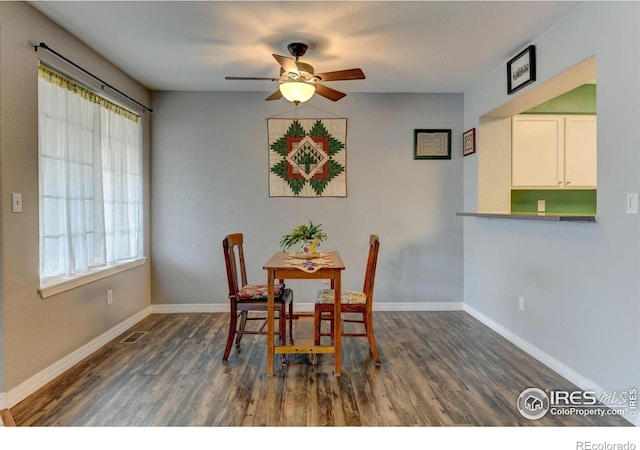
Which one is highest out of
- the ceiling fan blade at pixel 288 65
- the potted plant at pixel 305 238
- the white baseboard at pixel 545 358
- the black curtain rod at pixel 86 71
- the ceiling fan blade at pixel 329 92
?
the black curtain rod at pixel 86 71

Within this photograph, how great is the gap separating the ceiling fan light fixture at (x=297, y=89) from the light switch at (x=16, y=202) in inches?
72.9

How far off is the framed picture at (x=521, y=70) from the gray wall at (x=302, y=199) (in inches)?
42.1

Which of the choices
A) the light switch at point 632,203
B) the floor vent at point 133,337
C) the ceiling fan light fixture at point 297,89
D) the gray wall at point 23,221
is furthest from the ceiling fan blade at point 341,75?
the floor vent at point 133,337

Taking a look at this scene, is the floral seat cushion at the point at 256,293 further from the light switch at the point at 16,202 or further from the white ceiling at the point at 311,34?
the white ceiling at the point at 311,34

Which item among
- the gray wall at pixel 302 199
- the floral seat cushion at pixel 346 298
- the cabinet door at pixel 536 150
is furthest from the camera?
the gray wall at pixel 302 199

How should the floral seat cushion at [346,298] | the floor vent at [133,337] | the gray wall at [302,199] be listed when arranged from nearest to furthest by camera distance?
1. the floral seat cushion at [346,298]
2. the floor vent at [133,337]
3. the gray wall at [302,199]

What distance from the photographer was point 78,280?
2.87 metres

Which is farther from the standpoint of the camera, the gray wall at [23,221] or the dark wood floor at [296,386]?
the gray wall at [23,221]

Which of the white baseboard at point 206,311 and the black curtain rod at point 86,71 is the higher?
the black curtain rod at point 86,71

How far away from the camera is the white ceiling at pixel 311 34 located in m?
2.47

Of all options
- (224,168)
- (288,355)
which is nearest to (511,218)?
(288,355)

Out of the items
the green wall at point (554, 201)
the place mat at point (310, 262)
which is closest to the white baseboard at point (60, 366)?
the place mat at point (310, 262)

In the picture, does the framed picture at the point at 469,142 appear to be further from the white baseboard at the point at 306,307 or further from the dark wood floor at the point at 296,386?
the dark wood floor at the point at 296,386

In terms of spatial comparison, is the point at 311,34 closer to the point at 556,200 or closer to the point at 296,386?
the point at 296,386
